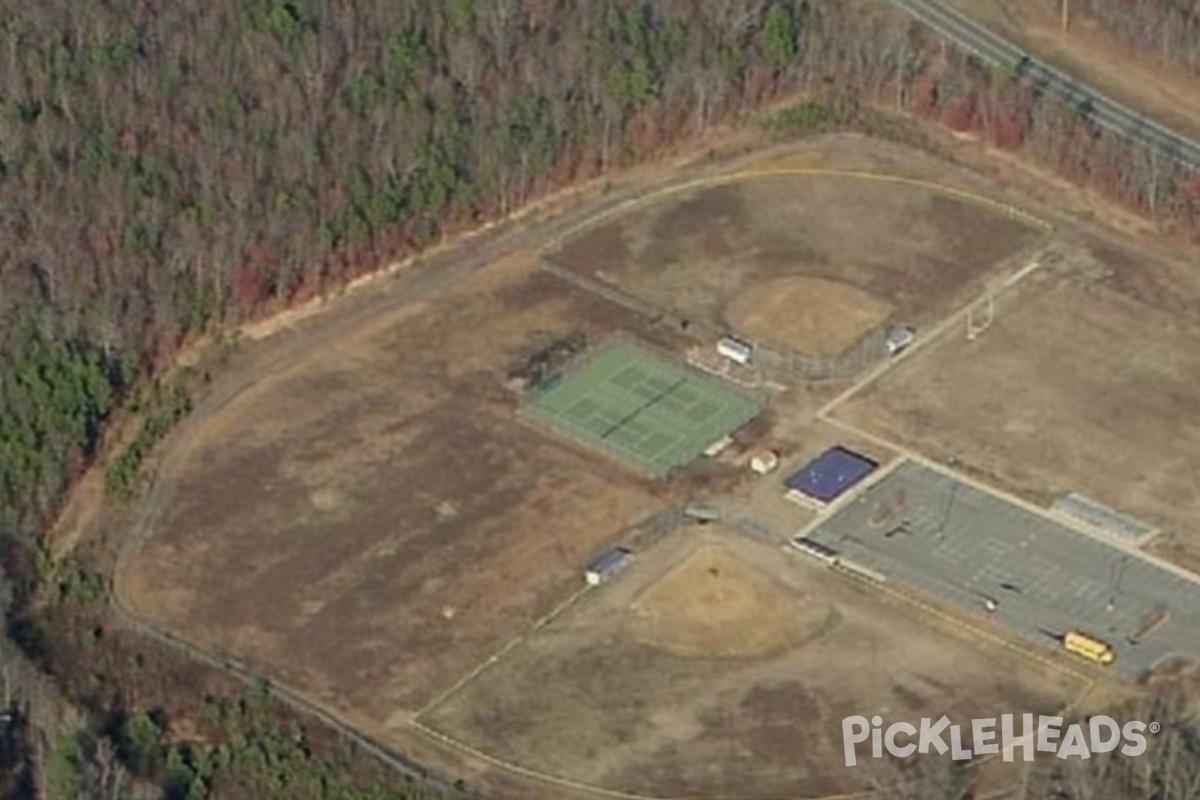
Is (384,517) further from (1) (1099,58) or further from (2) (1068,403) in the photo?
(1) (1099,58)

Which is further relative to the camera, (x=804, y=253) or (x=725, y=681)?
(x=804, y=253)

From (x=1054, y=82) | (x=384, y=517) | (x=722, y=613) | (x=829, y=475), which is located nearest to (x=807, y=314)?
(x=829, y=475)

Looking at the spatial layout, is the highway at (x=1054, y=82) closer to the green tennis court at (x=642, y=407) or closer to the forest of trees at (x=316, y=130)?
the forest of trees at (x=316, y=130)

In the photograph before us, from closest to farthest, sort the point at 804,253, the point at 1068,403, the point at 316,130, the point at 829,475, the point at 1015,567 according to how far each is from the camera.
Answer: the point at 1015,567 → the point at 829,475 → the point at 1068,403 → the point at 804,253 → the point at 316,130

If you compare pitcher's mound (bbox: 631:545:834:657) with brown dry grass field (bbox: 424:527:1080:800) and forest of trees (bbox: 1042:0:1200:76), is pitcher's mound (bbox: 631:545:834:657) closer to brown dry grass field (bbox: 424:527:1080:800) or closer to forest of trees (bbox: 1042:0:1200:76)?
brown dry grass field (bbox: 424:527:1080:800)

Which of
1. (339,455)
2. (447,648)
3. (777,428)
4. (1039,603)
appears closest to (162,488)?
(339,455)

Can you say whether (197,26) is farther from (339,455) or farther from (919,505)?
(919,505)

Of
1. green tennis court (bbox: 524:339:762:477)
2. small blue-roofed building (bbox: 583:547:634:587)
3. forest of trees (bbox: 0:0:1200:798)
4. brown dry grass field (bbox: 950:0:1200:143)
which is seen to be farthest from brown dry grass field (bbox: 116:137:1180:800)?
brown dry grass field (bbox: 950:0:1200:143)
